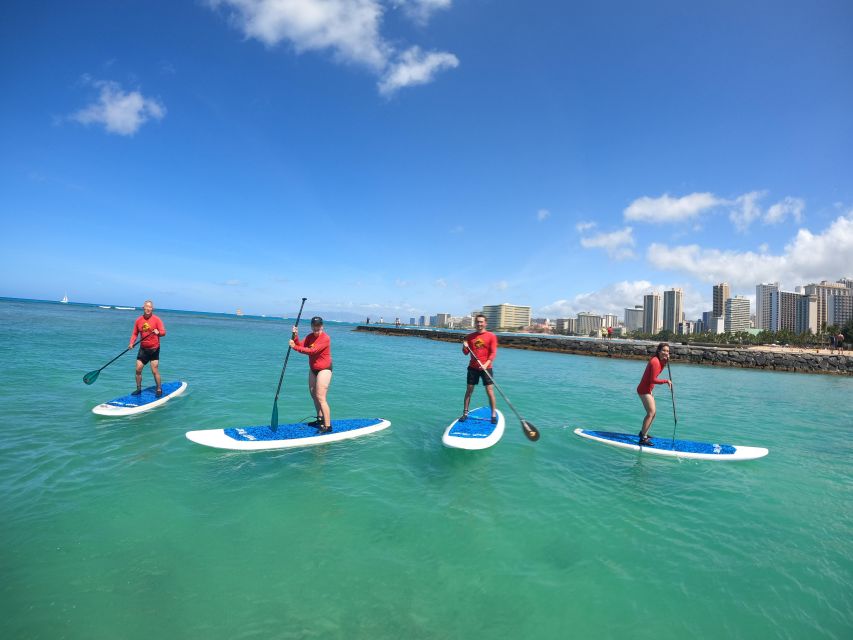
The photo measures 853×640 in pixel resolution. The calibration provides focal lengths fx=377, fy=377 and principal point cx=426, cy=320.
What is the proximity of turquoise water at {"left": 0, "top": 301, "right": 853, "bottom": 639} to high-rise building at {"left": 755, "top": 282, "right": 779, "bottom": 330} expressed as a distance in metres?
186

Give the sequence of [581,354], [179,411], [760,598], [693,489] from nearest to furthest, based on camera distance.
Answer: [760,598] < [693,489] < [179,411] < [581,354]

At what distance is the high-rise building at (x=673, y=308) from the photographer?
541 ft

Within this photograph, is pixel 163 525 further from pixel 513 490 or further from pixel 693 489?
pixel 693 489

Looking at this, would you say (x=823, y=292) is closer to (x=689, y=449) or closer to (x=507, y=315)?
(x=507, y=315)

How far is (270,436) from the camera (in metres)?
7.08

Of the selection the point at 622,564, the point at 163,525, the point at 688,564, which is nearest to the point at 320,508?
the point at 163,525

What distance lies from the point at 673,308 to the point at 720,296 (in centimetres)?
1971

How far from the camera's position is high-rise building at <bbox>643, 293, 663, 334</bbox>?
6781 inches

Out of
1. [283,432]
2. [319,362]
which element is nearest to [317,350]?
[319,362]

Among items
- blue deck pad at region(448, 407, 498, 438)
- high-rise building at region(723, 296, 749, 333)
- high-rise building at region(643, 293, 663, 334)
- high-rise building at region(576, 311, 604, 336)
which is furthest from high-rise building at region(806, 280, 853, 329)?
blue deck pad at region(448, 407, 498, 438)

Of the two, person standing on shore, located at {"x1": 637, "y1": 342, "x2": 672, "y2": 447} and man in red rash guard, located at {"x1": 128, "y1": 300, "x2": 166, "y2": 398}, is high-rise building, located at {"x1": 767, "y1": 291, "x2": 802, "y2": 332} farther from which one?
man in red rash guard, located at {"x1": 128, "y1": 300, "x2": 166, "y2": 398}

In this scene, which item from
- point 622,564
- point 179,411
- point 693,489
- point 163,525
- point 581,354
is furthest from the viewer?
point 581,354

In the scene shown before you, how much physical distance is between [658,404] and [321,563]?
47.1ft

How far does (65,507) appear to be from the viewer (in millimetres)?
4680
